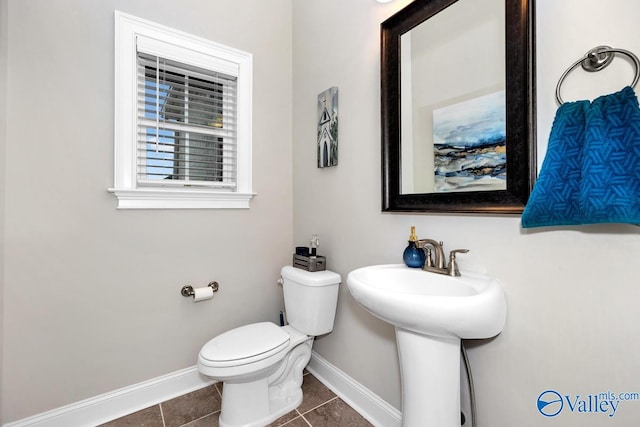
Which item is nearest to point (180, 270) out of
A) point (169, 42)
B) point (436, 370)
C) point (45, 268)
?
point (45, 268)

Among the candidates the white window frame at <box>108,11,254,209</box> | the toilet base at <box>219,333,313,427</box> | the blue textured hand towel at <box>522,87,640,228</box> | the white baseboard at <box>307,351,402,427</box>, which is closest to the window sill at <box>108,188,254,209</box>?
the white window frame at <box>108,11,254,209</box>

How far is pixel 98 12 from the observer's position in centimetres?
148

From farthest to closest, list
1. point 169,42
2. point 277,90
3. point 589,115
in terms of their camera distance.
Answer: point 277,90
point 169,42
point 589,115

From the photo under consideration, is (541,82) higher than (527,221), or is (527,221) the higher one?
(541,82)

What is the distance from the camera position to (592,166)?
2.36 feet

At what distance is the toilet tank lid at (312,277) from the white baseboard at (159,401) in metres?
0.59

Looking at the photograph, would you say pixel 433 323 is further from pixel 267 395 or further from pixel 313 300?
pixel 267 395

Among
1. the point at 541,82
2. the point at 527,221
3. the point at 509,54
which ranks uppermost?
the point at 509,54

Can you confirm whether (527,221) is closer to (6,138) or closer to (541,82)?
(541,82)

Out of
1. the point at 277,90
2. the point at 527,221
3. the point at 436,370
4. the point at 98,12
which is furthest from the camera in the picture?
the point at 277,90

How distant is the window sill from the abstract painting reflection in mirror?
1.24 meters

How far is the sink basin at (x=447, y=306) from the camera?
802 mm

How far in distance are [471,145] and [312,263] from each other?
3.46 ft

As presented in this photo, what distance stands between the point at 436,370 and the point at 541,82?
100cm
